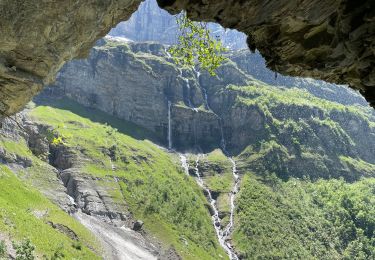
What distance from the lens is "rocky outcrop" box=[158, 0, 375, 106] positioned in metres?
13.9

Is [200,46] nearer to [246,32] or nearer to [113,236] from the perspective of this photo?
Result: [246,32]

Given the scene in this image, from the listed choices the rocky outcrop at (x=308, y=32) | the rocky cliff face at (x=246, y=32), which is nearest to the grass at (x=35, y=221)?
the rocky cliff face at (x=246, y=32)

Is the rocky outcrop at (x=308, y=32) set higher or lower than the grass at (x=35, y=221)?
higher

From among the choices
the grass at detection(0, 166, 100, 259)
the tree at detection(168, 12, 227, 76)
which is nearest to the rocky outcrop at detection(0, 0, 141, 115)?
the tree at detection(168, 12, 227, 76)

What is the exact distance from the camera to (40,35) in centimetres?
1925

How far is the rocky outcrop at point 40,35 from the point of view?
18.2 m

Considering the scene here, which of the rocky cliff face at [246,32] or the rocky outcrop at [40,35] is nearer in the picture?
the rocky cliff face at [246,32]

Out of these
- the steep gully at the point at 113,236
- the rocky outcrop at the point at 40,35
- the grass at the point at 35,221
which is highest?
the rocky outcrop at the point at 40,35

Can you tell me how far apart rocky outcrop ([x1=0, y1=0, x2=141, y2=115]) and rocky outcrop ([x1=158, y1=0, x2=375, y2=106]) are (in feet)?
15.4

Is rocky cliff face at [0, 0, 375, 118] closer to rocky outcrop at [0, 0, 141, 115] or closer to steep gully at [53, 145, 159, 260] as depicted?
rocky outcrop at [0, 0, 141, 115]

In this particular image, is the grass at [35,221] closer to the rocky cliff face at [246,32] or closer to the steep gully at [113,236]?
the steep gully at [113,236]

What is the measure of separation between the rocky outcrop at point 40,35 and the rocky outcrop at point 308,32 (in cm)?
468

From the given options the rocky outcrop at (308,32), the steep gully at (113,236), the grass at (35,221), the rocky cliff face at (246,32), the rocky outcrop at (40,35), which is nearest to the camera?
the rocky outcrop at (308,32)

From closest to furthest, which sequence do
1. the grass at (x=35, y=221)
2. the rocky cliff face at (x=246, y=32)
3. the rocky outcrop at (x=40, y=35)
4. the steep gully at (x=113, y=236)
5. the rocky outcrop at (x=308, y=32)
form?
1. the rocky outcrop at (x=308, y=32)
2. the rocky cliff face at (x=246, y=32)
3. the rocky outcrop at (x=40, y=35)
4. the grass at (x=35, y=221)
5. the steep gully at (x=113, y=236)
